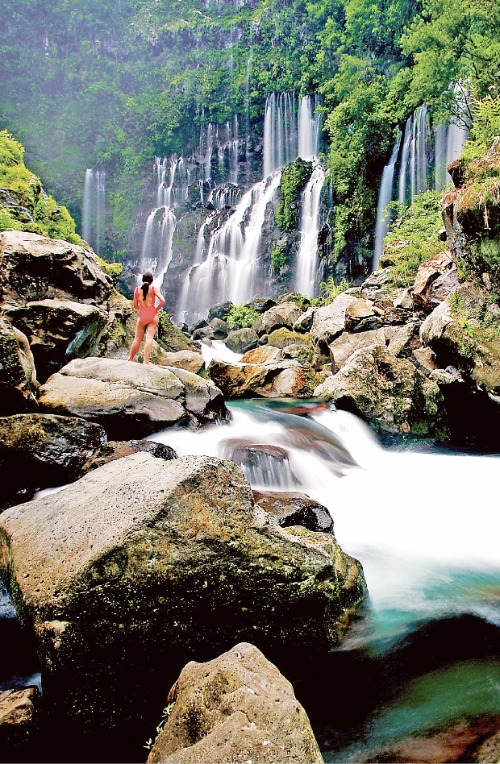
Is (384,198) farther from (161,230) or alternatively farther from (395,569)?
(395,569)

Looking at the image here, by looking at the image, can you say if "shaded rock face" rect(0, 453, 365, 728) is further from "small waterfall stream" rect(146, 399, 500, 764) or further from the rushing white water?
the rushing white water

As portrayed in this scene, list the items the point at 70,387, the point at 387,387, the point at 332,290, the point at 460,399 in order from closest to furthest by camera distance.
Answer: the point at 70,387 < the point at 387,387 < the point at 460,399 < the point at 332,290

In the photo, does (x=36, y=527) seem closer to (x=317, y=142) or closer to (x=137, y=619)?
(x=137, y=619)

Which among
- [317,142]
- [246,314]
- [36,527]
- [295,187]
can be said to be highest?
[317,142]

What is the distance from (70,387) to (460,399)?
25.6ft

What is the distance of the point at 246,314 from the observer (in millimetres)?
24719

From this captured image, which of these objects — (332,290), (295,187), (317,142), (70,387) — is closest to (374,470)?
(70,387)

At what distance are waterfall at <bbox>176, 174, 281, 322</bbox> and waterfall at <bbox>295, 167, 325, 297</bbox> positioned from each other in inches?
126

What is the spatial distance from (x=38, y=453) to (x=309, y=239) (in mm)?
26629

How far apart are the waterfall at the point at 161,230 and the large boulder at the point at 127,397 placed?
30214mm

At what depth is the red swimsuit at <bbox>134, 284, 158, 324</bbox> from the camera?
8.42 meters

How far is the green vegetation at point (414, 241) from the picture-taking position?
15773 millimetres

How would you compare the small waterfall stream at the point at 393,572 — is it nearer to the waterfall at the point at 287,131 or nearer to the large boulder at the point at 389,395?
the large boulder at the point at 389,395

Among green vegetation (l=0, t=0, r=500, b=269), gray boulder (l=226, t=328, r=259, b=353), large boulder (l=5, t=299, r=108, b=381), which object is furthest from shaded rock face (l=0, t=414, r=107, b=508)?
green vegetation (l=0, t=0, r=500, b=269)
